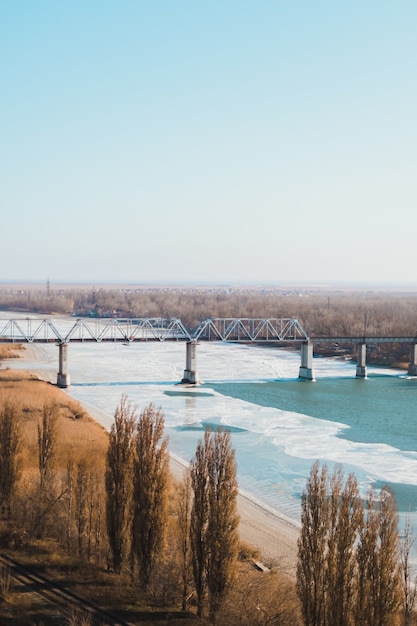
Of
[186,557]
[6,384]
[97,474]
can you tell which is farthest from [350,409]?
[186,557]

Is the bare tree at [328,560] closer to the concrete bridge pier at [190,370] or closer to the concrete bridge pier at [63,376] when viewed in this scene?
the concrete bridge pier at [63,376]

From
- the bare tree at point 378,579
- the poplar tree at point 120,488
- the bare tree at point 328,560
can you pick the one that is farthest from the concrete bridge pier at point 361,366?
the bare tree at point 378,579

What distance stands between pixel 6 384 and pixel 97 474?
28.6 metres

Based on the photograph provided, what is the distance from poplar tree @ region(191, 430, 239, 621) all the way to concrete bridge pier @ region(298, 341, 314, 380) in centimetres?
4576

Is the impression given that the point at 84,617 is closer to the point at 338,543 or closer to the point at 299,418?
the point at 338,543

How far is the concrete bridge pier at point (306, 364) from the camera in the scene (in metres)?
64.2

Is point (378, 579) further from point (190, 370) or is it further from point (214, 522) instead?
point (190, 370)

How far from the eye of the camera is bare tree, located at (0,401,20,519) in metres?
23.7

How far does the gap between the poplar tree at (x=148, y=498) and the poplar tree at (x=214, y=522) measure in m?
1.30

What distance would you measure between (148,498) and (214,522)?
2.20 metres

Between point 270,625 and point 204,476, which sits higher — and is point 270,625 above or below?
below

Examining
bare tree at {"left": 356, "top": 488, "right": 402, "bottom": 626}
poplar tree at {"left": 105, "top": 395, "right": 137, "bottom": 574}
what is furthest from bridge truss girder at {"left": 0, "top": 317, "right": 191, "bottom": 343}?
bare tree at {"left": 356, "top": 488, "right": 402, "bottom": 626}

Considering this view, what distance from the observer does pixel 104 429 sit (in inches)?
1534

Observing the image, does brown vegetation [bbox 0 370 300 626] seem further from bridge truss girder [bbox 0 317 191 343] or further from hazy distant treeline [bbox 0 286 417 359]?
hazy distant treeline [bbox 0 286 417 359]
